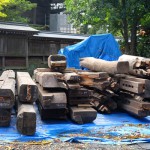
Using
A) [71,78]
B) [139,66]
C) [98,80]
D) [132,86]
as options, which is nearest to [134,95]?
[132,86]

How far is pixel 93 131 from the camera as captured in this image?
655cm

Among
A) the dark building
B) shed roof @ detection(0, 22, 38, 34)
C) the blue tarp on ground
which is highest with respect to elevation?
the dark building

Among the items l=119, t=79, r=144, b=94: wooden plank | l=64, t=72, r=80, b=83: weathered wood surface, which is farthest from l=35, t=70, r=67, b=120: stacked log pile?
l=119, t=79, r=144, b=94: wooden plank

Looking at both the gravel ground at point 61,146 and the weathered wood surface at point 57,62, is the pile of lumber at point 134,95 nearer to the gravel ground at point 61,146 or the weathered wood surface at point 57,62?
the weathered wood surface at point 57,62

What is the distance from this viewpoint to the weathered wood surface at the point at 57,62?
306 inches

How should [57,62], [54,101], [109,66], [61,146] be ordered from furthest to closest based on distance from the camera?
[109,66] < [57,62] < [54,101] < [61,146]

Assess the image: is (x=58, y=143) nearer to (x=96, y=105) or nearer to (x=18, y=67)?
(x=96, y=105)

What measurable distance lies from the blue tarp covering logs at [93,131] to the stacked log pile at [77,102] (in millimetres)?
174

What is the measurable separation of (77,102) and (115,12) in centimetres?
813

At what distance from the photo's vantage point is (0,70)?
20047 mm

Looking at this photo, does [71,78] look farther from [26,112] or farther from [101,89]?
[26,112]

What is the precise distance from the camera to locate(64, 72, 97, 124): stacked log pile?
23.1 ft

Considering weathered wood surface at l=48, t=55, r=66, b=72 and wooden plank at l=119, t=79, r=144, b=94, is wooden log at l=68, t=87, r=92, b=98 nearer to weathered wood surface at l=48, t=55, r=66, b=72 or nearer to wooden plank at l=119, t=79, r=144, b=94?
weathered wood surface at l=48, t=55, r=66, b=72

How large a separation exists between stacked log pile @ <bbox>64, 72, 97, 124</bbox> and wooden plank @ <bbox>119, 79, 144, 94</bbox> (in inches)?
45.6
